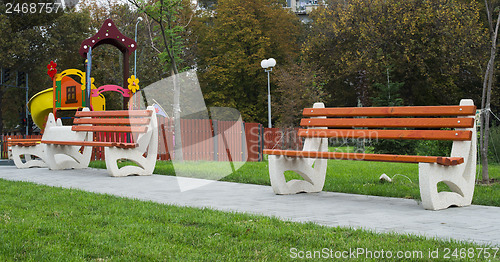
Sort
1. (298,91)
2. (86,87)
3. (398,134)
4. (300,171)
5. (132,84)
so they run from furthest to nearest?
(298,91) → (86,87) → (132,84) → (300,171) → (398,134)

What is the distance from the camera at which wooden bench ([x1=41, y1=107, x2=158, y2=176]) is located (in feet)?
32.9

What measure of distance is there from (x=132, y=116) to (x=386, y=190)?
532 cm

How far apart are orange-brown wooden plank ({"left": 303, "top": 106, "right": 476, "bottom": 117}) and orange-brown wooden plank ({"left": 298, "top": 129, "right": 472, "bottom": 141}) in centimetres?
24

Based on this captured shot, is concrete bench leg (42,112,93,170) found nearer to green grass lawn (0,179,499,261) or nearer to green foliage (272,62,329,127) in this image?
green grass lawn (0,179,499,261)

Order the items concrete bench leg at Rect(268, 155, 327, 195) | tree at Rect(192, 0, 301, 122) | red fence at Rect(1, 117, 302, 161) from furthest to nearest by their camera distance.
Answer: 1. tree at Rect(192, 0, 301, 122)
2. red fence at Rect(1, 117, 302, 161)
3. concrete bench leg at Rect(268, 155, 327, 195)

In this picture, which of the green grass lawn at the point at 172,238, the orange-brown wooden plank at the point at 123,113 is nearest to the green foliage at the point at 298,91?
the orange-brown wooden plank at the point at 123,113

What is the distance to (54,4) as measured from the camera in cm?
3512

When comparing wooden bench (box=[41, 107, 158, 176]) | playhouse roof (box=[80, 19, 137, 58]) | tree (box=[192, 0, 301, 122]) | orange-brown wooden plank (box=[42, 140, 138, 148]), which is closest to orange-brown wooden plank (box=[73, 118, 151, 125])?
wooden bench (box=[41, 107, 158, 176])

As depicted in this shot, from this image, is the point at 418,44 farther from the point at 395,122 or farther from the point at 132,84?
the point at 395,122

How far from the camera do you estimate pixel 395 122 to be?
6699 mm

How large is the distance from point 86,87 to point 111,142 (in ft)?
22.4

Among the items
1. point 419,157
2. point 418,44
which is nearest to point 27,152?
point 419,157

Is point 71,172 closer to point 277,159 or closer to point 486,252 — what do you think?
point 277,159

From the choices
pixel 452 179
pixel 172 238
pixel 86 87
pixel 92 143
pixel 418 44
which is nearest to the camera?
pixel 172 238
